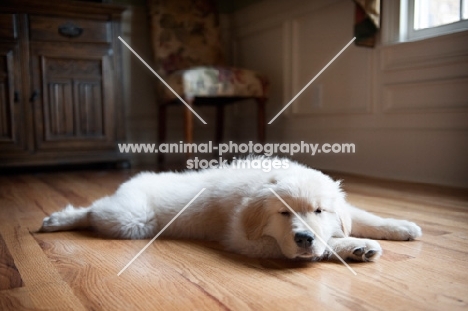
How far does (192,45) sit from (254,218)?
7.18 ft

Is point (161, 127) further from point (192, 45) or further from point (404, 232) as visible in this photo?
point (404, 232)

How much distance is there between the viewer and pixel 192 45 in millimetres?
2889

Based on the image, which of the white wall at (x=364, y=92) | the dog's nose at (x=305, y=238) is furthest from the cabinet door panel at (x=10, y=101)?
the dog's nose at (x=305, y=238)

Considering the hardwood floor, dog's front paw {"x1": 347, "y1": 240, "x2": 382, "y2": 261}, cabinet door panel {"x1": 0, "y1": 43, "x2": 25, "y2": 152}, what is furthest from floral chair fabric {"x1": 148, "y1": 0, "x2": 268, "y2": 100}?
dog's front paw {"x1": 347, "y1": 240, "x2": 382, "y2": 261}

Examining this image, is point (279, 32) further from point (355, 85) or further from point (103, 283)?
point (103, 283)

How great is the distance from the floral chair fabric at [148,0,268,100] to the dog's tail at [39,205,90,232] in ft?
4.48

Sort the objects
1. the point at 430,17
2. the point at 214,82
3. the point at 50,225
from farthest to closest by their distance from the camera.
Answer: the point at 214,82
the point at 430,17
the point at 50,225

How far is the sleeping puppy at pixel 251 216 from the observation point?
87cm

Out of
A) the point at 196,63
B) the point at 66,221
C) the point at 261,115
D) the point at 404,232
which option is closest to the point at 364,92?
the point at 261,115

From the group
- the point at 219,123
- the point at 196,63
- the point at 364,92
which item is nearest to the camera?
the point at 364,92

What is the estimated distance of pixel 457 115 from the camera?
1771 millimetres

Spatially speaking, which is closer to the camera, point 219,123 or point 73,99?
point 73,99

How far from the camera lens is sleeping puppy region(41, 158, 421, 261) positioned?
0.87 m

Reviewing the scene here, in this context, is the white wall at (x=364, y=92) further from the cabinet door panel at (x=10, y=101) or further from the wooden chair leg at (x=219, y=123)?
the cabinet door panel at (x=10, y=101)
